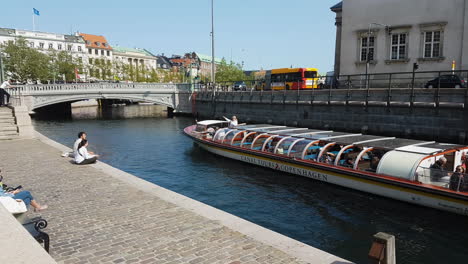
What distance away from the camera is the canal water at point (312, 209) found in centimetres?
986

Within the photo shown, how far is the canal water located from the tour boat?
1.53 ft

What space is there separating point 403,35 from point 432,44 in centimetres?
282

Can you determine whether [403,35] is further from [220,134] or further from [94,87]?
[94,87]

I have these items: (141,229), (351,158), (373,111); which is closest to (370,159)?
(351,158)

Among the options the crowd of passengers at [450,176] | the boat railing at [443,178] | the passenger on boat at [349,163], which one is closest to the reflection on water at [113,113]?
the passenger on boat at [349,163]

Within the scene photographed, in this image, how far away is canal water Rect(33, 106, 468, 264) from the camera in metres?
9.86

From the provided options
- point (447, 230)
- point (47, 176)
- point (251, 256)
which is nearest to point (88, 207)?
point (47, 176)

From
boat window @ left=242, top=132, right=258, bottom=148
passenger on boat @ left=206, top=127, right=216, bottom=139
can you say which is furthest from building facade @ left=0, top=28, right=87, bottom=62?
boat window @ left=242, top=132, right=258, bottom=148

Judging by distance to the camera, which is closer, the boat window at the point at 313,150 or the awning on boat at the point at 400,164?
the awning on boat at the point at 400,164

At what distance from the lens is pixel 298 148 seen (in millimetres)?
16438

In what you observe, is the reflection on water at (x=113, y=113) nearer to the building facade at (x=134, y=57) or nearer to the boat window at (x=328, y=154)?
the boat window at (x=328, y=154)

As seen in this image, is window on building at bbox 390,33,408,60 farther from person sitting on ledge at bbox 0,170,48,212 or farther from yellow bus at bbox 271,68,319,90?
person sitting on ledge at bbox 0,170,48,212

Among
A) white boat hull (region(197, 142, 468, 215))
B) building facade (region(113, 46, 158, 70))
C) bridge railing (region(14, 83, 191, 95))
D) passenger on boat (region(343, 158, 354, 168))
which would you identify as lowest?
white boat hull (region(197, 142, 468, 215))

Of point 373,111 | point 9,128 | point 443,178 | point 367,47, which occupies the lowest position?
point 443,178
